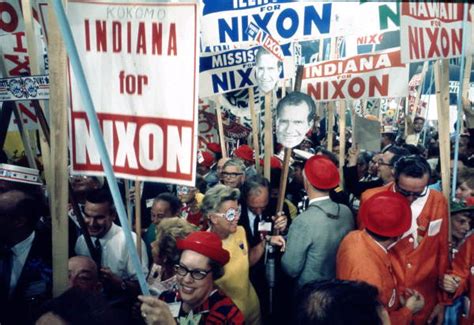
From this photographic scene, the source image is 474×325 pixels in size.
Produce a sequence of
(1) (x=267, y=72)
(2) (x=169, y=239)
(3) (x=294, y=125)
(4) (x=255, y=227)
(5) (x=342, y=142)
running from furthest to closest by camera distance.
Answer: (5) (x=342, y=142) < (1) (x=267, y=72) < (3) (x=294, y=125) < (4) (x=255, y=227) < (2) (x=169, y=239)

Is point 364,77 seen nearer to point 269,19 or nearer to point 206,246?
point 269,19

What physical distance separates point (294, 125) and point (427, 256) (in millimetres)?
1827

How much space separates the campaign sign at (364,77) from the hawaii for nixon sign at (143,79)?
3.77m

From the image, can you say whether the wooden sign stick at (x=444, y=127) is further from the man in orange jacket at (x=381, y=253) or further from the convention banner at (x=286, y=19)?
the convention banner at (x=286, y=19)

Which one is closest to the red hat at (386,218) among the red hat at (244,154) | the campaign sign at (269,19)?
the campaign sign at (269,19)

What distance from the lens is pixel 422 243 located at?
3674mm

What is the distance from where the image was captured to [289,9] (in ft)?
20.6

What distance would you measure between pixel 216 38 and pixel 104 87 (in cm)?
428

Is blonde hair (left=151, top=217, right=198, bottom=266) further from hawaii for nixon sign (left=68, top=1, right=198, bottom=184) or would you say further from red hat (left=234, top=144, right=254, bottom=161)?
red hat (left=234, top=144, right=254, bottom=161)

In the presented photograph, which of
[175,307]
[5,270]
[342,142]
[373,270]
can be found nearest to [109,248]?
A: [5,270]

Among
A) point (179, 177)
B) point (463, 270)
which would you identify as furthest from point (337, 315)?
point (463, 270)

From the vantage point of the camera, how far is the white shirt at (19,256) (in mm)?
3025

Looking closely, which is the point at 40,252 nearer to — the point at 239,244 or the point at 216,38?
the point at 239,244

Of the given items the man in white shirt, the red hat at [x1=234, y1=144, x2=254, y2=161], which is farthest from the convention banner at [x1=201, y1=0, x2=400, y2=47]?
the man in white shirt
